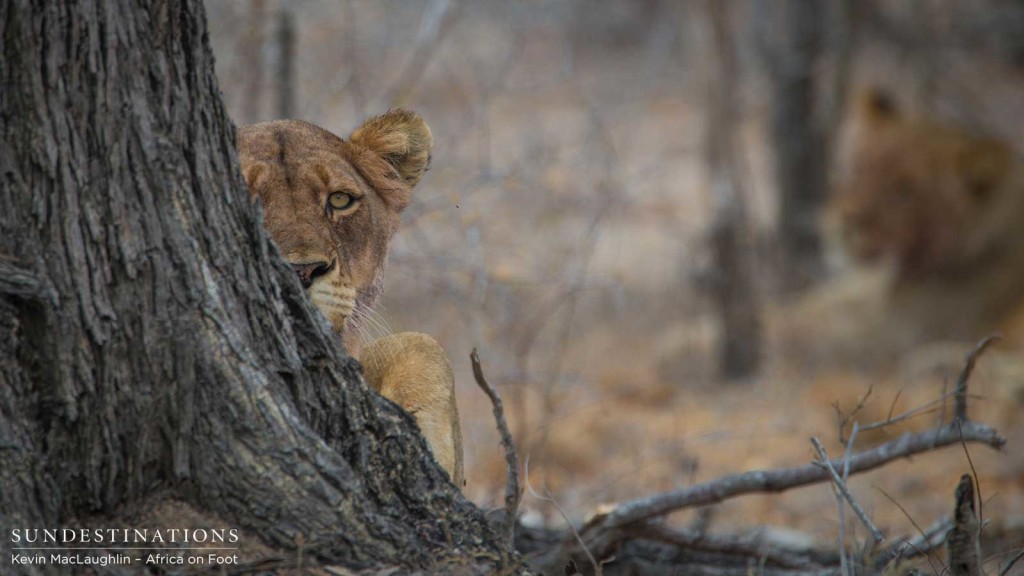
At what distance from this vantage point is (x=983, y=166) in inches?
361

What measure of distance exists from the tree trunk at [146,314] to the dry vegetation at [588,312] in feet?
4.56

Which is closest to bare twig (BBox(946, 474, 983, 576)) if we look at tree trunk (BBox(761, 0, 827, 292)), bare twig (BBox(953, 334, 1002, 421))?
bare twig (BBox(953, 334, 1002, 421))

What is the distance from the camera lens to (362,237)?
3.25m

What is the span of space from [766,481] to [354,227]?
1.35 meters

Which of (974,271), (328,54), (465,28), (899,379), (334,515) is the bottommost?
(334,515)

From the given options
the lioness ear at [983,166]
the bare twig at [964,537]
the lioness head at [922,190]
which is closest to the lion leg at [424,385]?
the bare twig at [964,537]

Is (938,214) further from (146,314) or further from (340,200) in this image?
(146,314)

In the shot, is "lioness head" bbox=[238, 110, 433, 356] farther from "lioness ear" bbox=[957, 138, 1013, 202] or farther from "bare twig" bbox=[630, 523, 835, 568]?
"lioness ear" bbox=[957, 138, 1013, 202]

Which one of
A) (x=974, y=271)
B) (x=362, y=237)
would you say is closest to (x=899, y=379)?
(x=974, y=271)

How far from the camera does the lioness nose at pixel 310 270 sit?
2.82m

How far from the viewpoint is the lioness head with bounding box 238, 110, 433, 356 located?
290cm

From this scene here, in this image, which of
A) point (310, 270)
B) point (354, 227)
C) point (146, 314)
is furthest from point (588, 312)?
point (146, 314)

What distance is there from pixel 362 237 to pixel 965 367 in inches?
67.9

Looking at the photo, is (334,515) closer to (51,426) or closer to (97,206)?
(51,426)
